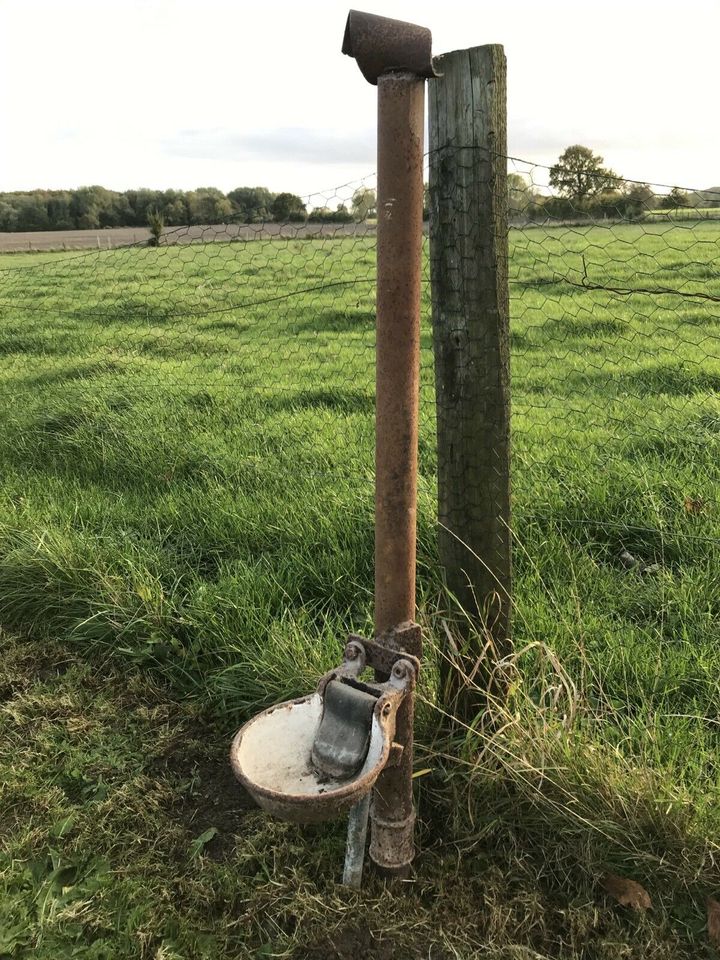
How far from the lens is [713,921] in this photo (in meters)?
1.76

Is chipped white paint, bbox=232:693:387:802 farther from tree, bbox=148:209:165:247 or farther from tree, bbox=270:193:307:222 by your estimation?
tree, bbox=148:209:165:247

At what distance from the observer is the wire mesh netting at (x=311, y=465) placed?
286 cm

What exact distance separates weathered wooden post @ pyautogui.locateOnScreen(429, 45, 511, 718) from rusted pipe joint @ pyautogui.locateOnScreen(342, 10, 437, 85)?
306 mm

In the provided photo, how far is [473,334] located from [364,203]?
3.37 ft

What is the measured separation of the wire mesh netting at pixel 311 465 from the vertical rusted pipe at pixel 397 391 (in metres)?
0.37

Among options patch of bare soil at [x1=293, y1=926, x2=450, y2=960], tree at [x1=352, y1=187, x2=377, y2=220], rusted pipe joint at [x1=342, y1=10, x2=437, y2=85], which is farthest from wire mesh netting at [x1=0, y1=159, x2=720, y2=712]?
patch of bare soil at [x1=293, y1=926, x2=450, y2=960]

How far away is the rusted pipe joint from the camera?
145cm

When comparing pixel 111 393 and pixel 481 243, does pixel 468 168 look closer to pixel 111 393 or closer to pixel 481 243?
pixel 481 243

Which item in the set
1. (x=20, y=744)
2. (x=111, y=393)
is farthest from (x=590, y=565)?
(x=111, y=393)

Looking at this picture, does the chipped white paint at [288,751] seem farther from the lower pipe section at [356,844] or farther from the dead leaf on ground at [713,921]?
the dead leaf on ground at [713,921]

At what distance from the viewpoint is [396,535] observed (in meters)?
1.79

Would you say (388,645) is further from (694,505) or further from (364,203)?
(694,505)

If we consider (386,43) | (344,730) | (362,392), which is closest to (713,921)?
(344,730)

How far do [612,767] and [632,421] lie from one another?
2.85 m
